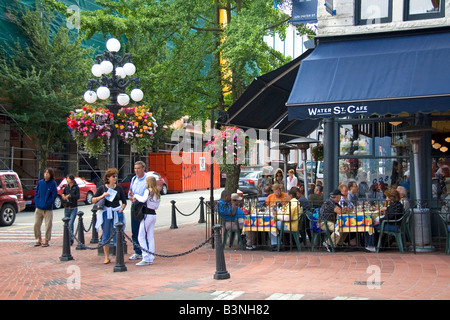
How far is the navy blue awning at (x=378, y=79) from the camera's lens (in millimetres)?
9305

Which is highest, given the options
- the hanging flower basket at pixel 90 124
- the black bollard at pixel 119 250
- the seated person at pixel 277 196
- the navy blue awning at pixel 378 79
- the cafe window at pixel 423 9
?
the cafe window at pixel 423 9

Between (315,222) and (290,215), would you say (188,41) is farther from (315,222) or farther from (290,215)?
(315,222)

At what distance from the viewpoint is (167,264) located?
9703 mm

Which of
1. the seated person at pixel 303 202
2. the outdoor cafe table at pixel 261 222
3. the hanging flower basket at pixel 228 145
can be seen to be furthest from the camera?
the hanging flower basket at pixel 228 145

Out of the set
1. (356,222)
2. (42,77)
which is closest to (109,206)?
(356,222)

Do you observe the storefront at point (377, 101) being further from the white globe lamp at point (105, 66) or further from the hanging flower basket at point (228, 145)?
the white globe lamp at point (105, 66)

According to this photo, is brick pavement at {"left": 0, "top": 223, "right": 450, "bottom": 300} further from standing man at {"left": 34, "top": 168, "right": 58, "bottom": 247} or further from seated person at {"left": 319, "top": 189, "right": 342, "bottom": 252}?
standing man at {"left": 34, "top": 168, "right": 58, "bottom": 247}

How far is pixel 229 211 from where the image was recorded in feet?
35.9

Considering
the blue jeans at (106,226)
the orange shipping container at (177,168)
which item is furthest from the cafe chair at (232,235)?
the orange shipping container at (177,168)

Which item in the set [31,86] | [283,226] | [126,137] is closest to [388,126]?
[283,226]

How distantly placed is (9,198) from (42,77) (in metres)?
9.16

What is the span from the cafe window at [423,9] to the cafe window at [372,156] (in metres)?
2.40

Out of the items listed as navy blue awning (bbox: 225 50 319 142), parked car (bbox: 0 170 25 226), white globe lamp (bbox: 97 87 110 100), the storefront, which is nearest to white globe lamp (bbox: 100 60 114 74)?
white globe lamp (bbox: 97 87 110 100)

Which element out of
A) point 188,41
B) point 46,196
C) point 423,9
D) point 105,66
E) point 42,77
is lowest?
point 46,196
